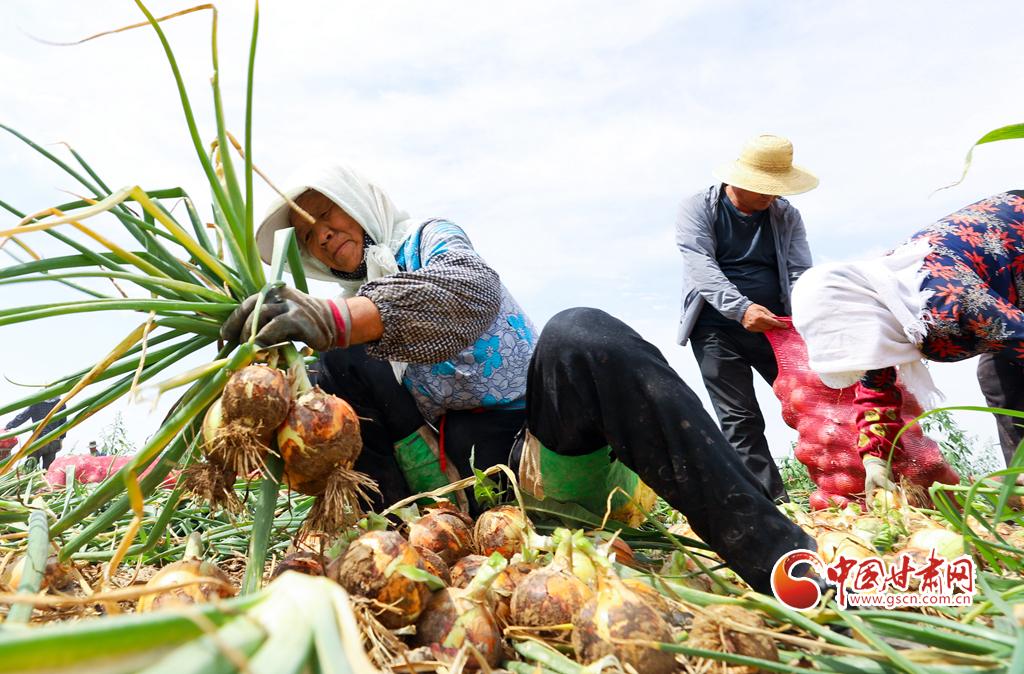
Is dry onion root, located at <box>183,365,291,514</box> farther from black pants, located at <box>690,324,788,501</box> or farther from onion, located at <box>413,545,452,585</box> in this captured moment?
black pants, located at <box>690,324,788,501</box>

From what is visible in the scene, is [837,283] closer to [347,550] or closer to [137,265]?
[347,550]

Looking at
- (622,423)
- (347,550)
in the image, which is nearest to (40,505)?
(347,550)

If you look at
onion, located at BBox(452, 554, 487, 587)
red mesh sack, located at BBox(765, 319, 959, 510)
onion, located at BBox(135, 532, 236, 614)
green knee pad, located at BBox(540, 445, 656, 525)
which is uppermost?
onion, located at BBox(135, 532, 236, 614)

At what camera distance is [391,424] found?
1.89 metres

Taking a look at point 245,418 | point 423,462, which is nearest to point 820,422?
point 423,462

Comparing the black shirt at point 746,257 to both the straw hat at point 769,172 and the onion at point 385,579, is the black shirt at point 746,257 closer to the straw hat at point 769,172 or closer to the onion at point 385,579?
the straw hat at point 769,172

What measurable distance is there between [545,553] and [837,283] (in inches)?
60.0

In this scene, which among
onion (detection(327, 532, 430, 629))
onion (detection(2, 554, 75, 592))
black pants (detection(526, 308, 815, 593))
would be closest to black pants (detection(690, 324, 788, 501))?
black pants (detection(526, 308, 815, 593))

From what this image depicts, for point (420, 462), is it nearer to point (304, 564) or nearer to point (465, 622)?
point (304, 564)

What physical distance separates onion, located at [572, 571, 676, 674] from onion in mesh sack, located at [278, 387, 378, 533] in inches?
17.2

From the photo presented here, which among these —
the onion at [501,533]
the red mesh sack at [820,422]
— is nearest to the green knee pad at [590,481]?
the onion at [501,533]

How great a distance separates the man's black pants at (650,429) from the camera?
1298 mm

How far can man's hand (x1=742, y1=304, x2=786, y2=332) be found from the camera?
3199 mm

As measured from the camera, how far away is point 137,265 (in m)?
1.24
